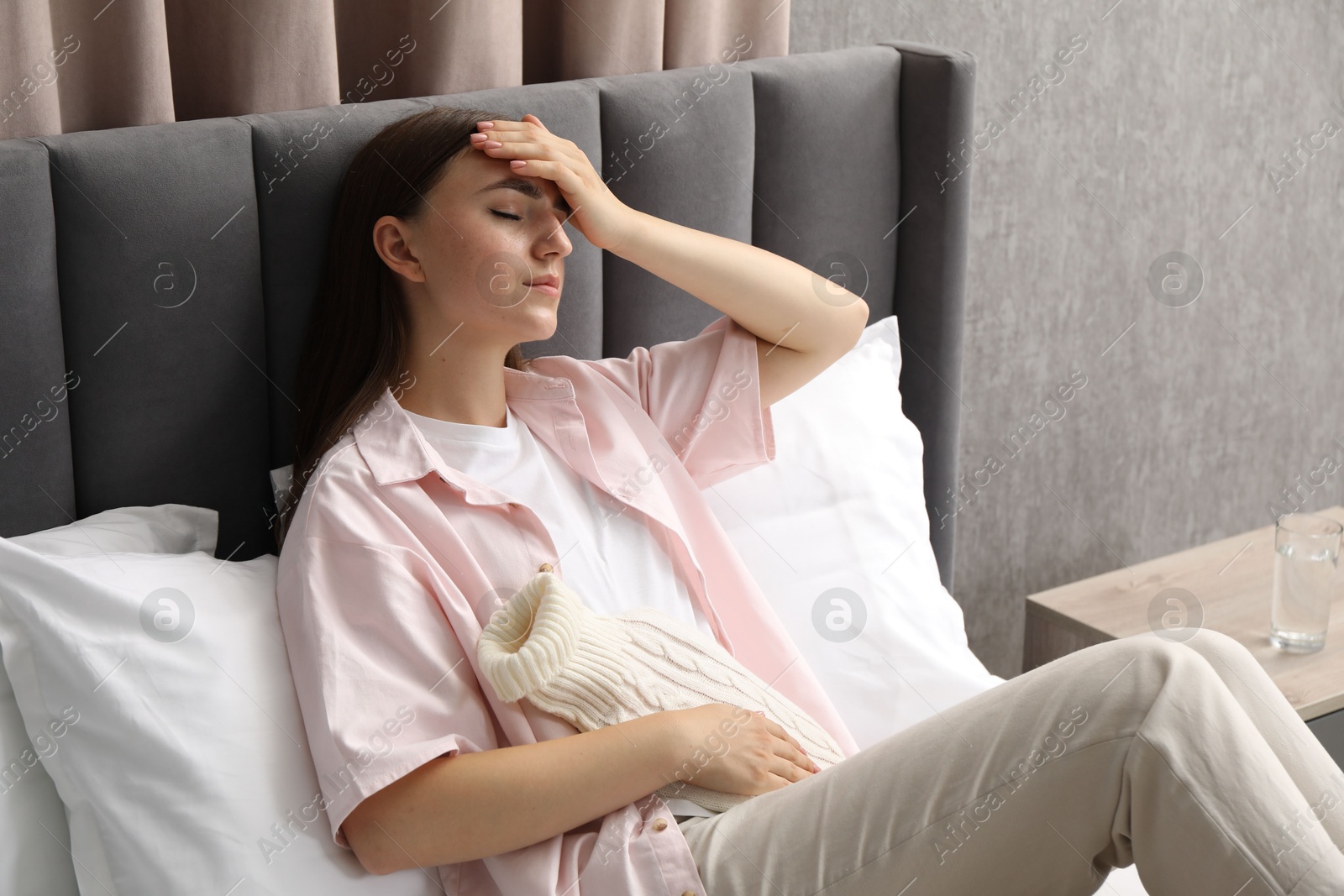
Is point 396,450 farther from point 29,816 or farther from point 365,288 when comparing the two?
→ point 29,816

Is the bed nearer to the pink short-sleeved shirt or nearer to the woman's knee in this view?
the pink short-sleeved shirt

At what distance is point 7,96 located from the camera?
110cm

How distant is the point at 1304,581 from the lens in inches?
66.7

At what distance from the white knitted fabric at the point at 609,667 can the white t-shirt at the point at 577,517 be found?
6 cm

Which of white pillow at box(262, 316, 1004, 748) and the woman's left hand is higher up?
the woman's left hand

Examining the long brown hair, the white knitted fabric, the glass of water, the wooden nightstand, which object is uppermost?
the long brown hair

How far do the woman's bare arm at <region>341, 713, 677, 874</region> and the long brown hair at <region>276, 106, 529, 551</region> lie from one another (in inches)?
12.9

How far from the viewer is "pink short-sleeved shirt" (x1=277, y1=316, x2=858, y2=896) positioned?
38.9 inches

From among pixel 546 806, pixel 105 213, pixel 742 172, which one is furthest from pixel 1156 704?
pixel 105 213

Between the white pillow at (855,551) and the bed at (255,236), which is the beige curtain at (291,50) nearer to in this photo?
the bed at (255,236)

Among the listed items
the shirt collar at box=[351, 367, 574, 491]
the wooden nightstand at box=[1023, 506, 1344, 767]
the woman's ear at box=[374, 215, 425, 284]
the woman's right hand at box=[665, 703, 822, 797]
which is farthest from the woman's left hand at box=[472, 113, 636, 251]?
the wooden nightstand at box=[1023, 506, 1344, 767]

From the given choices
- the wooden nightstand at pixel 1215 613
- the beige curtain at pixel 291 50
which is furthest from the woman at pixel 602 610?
the wooden nightstand at pixel 1215 613

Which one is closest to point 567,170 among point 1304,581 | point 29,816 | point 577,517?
point 577,517

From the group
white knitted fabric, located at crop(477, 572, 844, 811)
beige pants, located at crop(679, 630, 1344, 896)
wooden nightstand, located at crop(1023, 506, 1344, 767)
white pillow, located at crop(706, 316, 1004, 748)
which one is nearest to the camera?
beige pants, located at crop(679, 630, 1344, 896)
